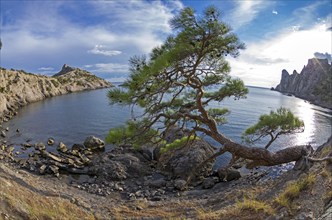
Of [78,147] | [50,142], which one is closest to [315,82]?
[78,147]

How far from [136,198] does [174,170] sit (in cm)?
532

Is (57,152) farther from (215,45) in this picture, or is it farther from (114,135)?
(215,45)

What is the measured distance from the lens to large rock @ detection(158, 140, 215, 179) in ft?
70.4

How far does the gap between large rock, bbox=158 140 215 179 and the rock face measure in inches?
3837

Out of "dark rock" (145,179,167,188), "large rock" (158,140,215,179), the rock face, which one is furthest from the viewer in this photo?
the rock face

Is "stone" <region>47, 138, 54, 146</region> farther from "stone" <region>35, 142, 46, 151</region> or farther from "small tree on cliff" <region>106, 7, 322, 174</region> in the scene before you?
"small tree on cliff" <region>106, 7, 322, 174</region>

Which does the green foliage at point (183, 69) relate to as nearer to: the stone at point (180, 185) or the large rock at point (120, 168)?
the stone at point (180, 185)

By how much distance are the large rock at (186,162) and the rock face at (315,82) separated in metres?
97.5

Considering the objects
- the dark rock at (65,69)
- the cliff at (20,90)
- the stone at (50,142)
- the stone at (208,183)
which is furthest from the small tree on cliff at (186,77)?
the dark rock at (65,69)

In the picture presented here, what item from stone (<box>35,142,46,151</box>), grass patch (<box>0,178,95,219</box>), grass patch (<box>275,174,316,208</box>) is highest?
grass patch (<box>275,174,316,208</box>)

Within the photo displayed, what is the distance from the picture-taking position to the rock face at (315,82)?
372 ft

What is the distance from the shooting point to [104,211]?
13.5 m

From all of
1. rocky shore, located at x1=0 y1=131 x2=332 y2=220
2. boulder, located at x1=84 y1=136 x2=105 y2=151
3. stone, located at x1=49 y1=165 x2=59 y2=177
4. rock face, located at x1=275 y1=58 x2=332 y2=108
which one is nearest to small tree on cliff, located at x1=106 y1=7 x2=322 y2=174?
rocky shore, located at x1=0 y1=131 x2=332 y2=220

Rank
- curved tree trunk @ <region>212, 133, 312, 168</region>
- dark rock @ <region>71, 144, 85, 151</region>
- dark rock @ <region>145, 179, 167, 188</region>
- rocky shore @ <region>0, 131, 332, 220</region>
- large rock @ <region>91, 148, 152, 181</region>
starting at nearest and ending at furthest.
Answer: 1. rocky shore @ <region>0, 131, 332, 220</region>
2. curved tree trunk @ <region>212, 133, 312, 168</region>
3. dark rock @ <region>145, 179, 167, 188</region>
4. large rock @ <region>91, 148, 152, 181</region>
5. dark rock @ <region>71, 144, 85, 151</region>
